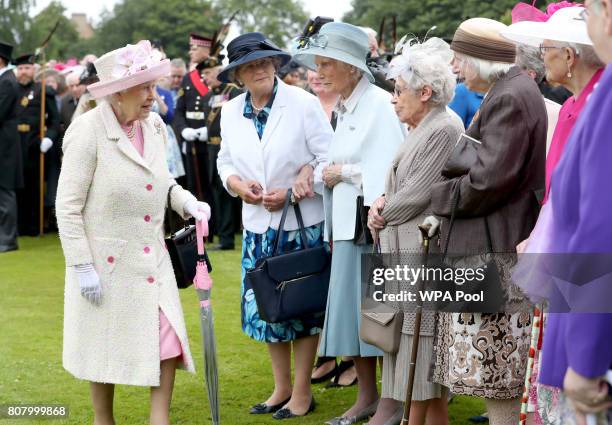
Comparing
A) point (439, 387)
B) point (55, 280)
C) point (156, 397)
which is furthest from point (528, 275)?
point (55, 280)

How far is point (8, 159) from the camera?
525 inches

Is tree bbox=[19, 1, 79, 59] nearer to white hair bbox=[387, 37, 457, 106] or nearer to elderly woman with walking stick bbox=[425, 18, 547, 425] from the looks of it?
white hair bbox=[387, 37, 457, 106]

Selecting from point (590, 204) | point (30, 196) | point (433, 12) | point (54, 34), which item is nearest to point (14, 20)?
point (54, 34)

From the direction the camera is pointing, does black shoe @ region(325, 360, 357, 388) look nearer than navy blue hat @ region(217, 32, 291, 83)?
No

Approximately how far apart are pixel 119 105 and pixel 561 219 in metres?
3.00

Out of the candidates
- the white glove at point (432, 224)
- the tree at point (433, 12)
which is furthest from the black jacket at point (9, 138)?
the tree at point (433, 12)

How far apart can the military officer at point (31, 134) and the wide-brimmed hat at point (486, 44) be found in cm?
997

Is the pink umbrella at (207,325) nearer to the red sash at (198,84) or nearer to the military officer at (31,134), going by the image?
the red sash at (198,84)

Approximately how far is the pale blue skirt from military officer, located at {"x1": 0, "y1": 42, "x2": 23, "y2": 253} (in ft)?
27.3

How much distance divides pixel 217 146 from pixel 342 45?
7259 millimetres

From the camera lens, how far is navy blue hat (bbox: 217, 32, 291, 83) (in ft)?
20.7

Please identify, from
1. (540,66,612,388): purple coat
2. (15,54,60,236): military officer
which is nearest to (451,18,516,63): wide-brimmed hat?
(540,66,612,388): purple coat

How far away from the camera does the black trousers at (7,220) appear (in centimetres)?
1334

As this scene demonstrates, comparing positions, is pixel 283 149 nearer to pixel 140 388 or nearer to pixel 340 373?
pixel 340 373
